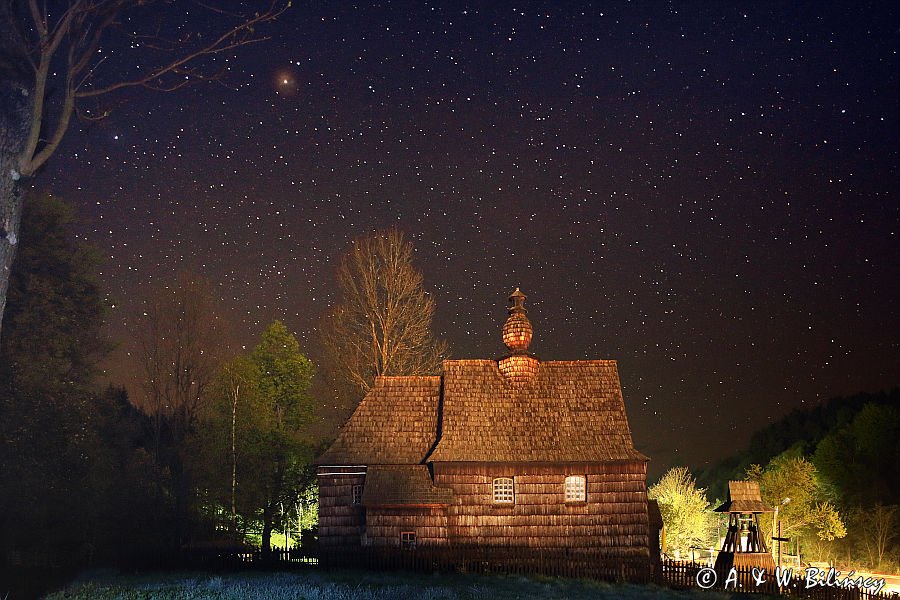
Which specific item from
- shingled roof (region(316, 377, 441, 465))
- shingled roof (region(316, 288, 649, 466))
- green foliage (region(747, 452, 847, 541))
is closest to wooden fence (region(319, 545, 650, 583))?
shingled roof (region(316, 288, 649, 466))

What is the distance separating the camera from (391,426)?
35.2 m

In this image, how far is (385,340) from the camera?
1650 inches

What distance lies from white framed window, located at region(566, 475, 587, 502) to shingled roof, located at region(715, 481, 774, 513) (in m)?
6.02

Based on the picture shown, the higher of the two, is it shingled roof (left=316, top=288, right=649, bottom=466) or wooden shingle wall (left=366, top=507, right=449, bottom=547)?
shingled roof (left=316, top=288, right=649, bottom=466)

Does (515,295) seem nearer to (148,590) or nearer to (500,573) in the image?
(500,573)

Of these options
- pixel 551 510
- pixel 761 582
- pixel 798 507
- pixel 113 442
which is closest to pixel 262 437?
pixel 113 442

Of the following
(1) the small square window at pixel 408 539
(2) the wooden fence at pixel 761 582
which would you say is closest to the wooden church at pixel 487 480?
(1) the small square window at pixel 408 539

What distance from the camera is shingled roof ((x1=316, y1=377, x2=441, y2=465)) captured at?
112ft

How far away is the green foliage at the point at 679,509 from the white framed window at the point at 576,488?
69.9 ft

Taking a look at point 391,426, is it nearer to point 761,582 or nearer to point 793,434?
point 761,582

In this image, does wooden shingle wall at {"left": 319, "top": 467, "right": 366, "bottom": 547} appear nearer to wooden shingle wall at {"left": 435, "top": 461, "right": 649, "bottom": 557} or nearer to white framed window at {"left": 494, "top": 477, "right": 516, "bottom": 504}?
wooden shingle wall at {"left": 435, "top": 461, "right": 649, "bottom": 557}

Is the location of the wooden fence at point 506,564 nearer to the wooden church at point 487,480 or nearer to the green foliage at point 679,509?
the wooden church at point 487,480

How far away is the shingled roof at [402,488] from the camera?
32156 mm

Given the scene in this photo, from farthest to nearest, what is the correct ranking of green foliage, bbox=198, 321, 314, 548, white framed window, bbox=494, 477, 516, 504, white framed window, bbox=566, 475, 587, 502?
green foliage, bbox=198, 321, 314, 548 < white framed window, bbox=566, 475, 587, 502 < white framed window, bbox=494, 477, 516, 504
